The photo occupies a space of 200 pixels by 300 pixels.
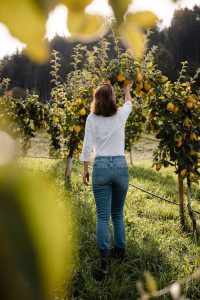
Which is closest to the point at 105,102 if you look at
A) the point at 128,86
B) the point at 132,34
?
the point at 128,86

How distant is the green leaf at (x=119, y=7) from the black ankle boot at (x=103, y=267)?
2.55 meters

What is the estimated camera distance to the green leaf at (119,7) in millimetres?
574

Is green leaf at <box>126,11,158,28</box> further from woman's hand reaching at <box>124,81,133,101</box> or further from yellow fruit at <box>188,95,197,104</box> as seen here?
yellow fruit at <box>188,95,197,104</box>

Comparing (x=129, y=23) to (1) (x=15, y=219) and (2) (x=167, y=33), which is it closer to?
(1) (x=15, y=219)

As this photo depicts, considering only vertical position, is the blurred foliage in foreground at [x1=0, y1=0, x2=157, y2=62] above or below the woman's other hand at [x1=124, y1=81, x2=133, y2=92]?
below

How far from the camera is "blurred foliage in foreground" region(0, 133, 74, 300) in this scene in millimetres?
382

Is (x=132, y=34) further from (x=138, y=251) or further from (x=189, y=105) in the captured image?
(x=189, y=105)

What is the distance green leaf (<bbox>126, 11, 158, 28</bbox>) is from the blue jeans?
2.38 metres

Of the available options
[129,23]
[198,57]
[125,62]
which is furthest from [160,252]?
[198,57]

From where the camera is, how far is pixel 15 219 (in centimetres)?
39

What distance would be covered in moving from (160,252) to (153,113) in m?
1.63

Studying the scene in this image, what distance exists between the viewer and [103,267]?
9.81ft

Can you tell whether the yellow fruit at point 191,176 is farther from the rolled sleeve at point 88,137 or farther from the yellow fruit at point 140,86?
the rolled sleeve at point 88,137

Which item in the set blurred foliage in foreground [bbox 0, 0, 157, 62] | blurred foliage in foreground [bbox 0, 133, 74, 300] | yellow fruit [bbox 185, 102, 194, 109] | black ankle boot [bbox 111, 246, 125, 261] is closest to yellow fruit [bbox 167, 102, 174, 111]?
yellow fruit [bbox 185, 102, 194, 109]
